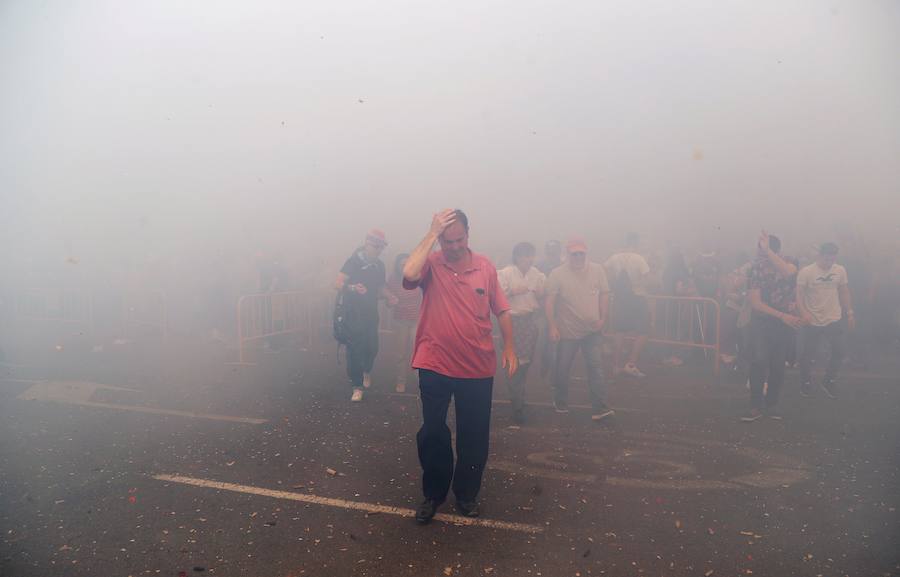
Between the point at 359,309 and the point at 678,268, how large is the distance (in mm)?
5451

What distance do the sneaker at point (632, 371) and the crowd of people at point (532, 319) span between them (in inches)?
0.8

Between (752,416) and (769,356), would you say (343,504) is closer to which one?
(752,416)

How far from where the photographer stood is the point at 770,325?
5520 mm

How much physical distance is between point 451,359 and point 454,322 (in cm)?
21

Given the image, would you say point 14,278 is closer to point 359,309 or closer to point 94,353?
point 94,353

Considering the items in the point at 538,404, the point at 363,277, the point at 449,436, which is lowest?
the point at 538,404

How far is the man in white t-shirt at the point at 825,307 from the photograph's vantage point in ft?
21.7

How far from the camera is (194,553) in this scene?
2965 mm

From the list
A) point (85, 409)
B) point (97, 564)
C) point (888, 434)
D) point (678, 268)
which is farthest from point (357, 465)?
point (678, 268)

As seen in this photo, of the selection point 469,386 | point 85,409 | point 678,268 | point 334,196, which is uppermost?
point 334,196

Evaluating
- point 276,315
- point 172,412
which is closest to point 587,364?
point 172,412

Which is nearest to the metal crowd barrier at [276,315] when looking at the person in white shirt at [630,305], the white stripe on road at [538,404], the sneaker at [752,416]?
the white stripe on road at [538,404]

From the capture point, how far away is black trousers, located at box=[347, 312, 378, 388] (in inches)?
239

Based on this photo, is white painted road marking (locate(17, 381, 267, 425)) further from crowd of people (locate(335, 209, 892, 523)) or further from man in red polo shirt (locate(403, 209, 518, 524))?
man in red polo shirt (locate(403, 209, 518, 524))
